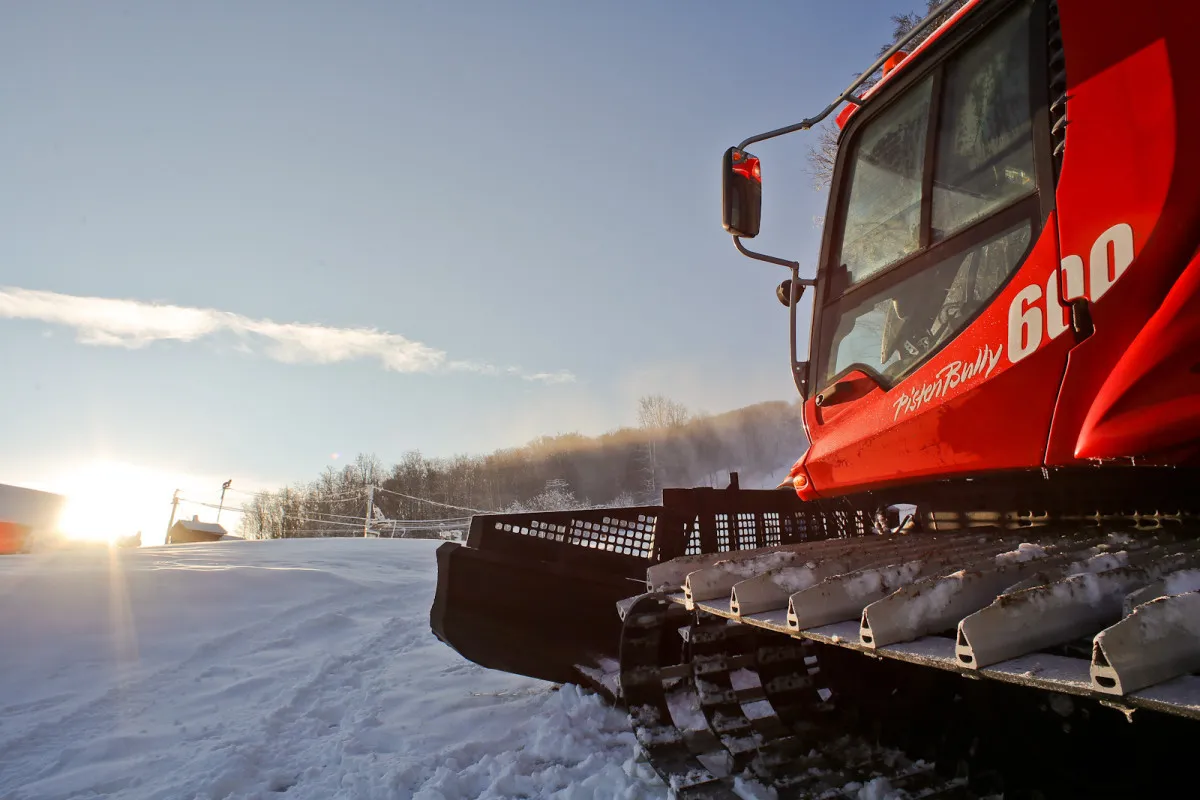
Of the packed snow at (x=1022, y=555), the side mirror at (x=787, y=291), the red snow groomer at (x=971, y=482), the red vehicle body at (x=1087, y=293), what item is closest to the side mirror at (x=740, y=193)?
the red snow groomer at (x=971, y=482)

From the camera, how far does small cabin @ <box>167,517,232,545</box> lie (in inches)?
923

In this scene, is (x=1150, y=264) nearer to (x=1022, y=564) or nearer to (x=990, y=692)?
(x=1022, y=564)

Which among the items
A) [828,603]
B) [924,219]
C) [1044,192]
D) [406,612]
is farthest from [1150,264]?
[406,612]

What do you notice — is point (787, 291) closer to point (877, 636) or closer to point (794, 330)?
point (794, 330)

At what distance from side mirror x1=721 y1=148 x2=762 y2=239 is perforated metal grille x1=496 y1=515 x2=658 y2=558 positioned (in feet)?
4.84

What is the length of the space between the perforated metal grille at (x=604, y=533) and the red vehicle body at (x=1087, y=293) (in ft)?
4.37

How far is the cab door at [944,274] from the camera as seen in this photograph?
6.15 ft

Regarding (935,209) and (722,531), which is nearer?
(935,209)

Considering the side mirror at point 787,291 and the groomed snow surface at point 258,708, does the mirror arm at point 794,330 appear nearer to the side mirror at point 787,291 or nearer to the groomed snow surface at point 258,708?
the side mirror at point 787,291

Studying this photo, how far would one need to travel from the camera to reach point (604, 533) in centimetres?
333

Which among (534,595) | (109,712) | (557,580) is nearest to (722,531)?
(557,580)

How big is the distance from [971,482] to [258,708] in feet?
11.9

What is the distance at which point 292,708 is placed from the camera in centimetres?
349

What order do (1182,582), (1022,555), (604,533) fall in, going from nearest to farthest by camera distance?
1. (1182,582)
2. (1022,555)
3. (604,533)
